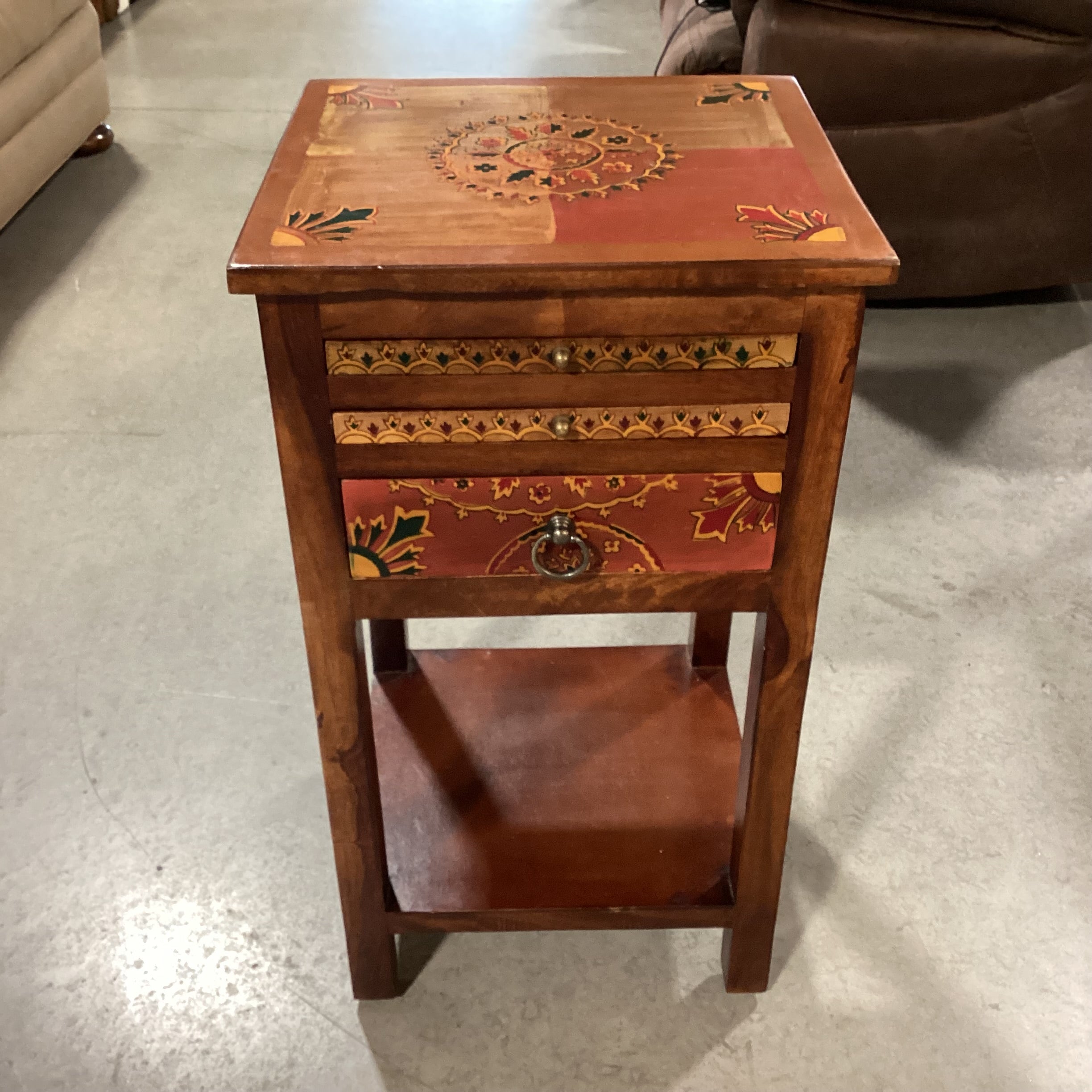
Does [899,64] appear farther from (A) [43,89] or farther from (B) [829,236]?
(A) [43,89]

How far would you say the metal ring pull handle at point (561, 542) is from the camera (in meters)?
0.77

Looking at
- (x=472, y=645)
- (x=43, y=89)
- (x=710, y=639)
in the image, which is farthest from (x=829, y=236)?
(x=43, y=89)

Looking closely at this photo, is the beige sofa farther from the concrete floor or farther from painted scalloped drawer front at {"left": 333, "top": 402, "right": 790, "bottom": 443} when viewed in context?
painted scalloped drawer front at {"left": 333, "top": 402, "right": 790, "bottom": 443}

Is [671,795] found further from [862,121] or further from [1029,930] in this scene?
[862,121]

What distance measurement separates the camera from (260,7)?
362 centimetres

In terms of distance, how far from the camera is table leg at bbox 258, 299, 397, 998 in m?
0.71

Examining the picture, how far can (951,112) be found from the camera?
1810 mm

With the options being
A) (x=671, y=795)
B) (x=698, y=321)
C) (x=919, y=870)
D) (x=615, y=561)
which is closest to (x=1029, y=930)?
(x=919, y=870)

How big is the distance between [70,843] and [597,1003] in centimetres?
57

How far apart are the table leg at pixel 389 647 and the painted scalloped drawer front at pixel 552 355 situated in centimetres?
52

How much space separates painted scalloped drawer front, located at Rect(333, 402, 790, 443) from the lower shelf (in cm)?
46

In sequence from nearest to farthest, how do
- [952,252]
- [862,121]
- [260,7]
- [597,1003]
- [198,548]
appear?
[597,1003] → [198,548] → [862,121] → [952,252] → [260,7]

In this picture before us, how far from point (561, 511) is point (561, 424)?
0.07 meters

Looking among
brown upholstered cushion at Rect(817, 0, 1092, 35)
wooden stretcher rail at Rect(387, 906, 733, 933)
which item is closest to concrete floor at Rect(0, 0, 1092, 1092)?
wooden stretcher rail at Rect(387, 906, 733, 933)
